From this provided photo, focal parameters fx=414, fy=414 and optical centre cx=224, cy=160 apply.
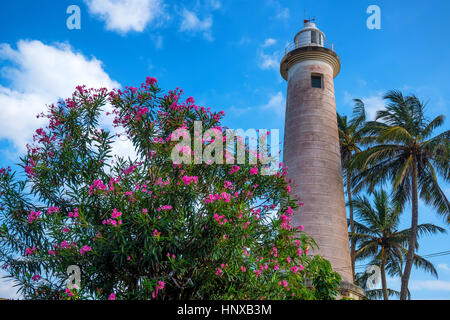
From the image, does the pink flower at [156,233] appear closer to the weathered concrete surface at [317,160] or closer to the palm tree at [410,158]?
the weathered concrete surface at [317,160]

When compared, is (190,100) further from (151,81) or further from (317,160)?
(317,160)

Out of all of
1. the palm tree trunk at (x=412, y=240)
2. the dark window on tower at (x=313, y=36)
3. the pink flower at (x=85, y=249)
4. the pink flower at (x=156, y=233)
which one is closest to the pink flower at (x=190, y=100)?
the pink flower at (x=156, y=233)

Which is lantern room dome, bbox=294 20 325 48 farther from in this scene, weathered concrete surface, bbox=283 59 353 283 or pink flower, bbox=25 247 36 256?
pink flower, bbox=25 247 36 256

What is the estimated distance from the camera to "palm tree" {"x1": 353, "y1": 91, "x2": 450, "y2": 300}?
19.2m

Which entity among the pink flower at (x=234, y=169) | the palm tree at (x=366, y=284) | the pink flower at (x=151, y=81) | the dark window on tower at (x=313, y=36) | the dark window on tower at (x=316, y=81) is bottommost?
the palm tree at (x=366, y=284)

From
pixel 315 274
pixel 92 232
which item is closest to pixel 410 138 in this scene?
pixel 315 274

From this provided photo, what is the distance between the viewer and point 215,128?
991cm

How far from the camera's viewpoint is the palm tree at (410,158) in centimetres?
1916

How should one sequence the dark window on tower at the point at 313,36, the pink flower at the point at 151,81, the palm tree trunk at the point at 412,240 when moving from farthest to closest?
the dark window on tower at the point at 313,36 < the palm tree trunk at the point at 412,240 < the pink flower at the point at 151,81

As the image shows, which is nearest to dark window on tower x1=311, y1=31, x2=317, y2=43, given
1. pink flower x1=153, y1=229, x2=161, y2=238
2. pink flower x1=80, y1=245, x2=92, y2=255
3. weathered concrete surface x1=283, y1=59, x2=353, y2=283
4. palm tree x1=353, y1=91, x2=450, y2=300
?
weathered concrete surface x1=283, y1=59, x2=353, y2=283

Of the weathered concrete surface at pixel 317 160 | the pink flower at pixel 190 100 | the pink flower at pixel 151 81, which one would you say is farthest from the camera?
the weathered concrete surface at pixel 317 160

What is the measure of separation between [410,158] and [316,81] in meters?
5.90

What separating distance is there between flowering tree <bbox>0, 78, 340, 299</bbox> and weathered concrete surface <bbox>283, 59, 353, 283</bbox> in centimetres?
582

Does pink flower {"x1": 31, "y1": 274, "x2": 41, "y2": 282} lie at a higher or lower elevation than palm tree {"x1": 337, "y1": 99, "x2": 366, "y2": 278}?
lower
